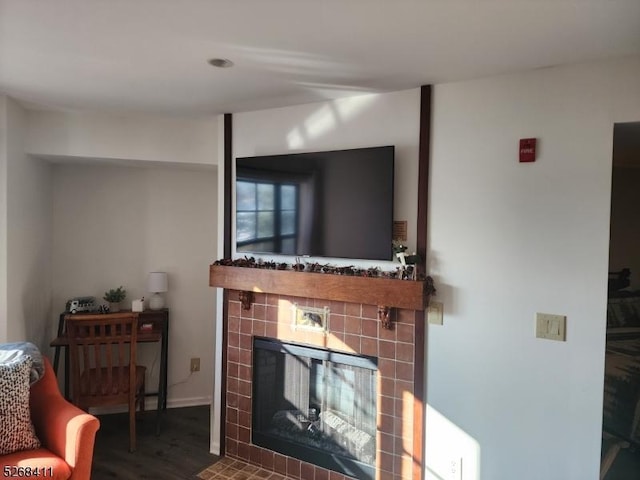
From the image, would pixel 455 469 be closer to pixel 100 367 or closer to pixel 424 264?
pixel 424 264

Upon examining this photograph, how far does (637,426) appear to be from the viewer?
2717mm

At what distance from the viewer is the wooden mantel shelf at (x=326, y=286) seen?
6.98 feet

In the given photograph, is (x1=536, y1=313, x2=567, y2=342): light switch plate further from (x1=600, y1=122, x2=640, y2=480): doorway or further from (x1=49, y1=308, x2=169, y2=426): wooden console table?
(x1=49, y1=308, x2=169, y2=426): wooden console table

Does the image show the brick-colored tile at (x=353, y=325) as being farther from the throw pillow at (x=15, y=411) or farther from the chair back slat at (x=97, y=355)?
the throw pillow at (x=15, y=411)

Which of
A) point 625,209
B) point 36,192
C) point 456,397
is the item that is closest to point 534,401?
point 456,397

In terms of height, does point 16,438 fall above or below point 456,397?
below

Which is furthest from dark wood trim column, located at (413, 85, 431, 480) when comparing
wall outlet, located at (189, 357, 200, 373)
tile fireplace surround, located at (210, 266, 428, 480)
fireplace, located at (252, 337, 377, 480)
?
wall outlet, located at (189, 357, 200, 373)

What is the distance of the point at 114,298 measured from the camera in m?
3.35

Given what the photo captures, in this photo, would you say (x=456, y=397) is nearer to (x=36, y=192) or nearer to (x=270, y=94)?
(x=270, y=94)

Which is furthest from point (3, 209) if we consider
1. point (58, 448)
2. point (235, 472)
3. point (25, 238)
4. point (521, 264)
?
point (521, 264)

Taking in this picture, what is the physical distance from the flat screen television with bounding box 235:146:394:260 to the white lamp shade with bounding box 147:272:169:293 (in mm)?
1055

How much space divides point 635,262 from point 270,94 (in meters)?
3.35

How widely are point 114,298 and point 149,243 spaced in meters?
0.53

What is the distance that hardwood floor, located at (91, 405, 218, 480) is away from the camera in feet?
8.70
